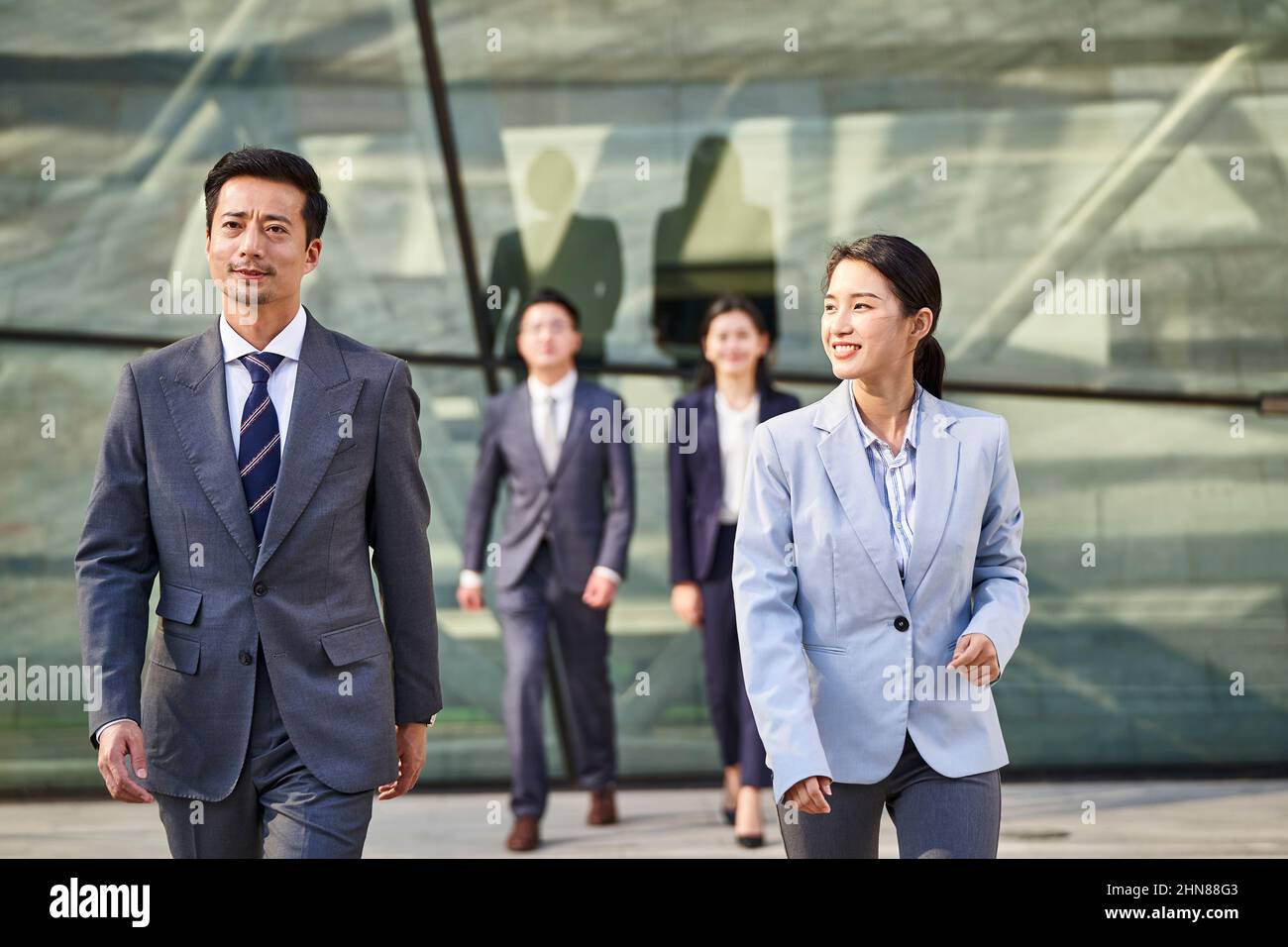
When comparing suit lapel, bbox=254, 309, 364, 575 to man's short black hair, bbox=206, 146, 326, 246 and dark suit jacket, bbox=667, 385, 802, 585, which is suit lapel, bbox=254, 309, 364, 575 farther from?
dark suit jacket, bbox=667, 385, 802, 585

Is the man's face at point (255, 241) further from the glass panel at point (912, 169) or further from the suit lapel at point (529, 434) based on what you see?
the glass panel at point (912, 169)

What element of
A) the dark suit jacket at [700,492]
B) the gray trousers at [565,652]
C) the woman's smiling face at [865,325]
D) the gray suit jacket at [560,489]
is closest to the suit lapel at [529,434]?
the gray suit jacket at [560,489]

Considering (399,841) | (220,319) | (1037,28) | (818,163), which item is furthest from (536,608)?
(1037,28)

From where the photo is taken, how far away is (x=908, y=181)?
861 cm

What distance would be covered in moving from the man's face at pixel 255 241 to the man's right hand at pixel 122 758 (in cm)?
91

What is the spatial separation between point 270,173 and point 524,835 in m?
3.84

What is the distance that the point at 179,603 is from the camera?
330cm

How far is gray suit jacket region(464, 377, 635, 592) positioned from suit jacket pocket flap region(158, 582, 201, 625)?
12.3ft

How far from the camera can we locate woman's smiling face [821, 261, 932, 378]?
3.45m

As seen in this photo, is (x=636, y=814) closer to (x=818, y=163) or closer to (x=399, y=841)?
(x=399, y=841)

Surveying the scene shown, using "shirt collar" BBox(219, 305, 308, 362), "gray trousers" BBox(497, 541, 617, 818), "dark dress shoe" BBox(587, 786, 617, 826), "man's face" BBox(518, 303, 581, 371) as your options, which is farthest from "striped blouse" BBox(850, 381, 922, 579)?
"dark dress shoe" BBox(587, 786, 617, 826)

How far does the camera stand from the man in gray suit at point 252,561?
10.7 feet

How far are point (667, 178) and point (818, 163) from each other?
819 millimetres

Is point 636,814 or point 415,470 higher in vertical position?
point 415,470
